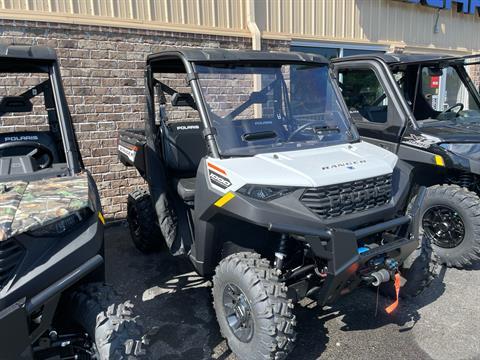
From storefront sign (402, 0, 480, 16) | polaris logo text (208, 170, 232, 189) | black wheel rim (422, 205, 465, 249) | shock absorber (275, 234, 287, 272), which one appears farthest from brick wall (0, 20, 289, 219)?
storefront sign (402, 0, 480, 16)

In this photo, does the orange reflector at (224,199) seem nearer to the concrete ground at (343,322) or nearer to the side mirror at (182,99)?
the side mirror at (182,99)

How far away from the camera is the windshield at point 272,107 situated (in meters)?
3.20

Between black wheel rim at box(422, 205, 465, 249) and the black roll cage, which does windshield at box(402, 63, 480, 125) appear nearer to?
black wheel rim at box(422, 205, 465, 249)

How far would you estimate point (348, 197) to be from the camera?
287cm

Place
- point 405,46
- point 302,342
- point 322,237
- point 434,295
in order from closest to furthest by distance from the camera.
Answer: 1. point 322,237
2. point 302,342
3. point 434,295
4. point 405,46

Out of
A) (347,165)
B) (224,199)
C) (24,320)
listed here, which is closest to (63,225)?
(24,320)

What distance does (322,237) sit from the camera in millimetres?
2648

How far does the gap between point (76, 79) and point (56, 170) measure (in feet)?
10.9

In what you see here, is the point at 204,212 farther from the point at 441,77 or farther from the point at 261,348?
the point at 441,77

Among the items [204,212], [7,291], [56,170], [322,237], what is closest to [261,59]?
[204,212]

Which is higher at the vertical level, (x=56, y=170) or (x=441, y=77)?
(x=441, y=77)

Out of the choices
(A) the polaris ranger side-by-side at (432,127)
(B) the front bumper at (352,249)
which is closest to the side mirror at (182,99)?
(B) the front bumper at (352,249)

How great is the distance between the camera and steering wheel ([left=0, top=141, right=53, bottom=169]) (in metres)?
2.95

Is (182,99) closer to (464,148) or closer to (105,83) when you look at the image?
(464,148)
